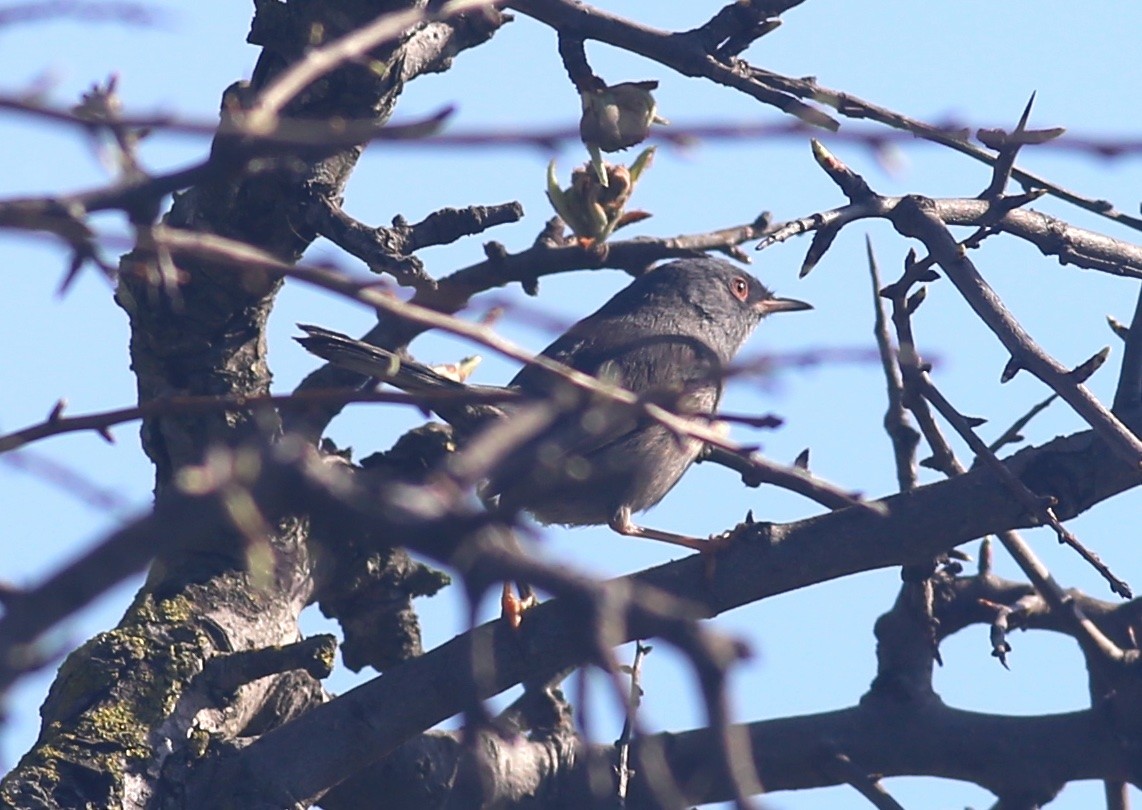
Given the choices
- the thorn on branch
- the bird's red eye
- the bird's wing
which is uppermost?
the bird's red eye

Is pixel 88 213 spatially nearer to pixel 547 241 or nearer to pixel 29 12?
pixel 29 12

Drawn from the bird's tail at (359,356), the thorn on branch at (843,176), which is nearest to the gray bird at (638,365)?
the bird's tail at (359,356)

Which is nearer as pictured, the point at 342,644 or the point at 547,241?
the point at 547,241

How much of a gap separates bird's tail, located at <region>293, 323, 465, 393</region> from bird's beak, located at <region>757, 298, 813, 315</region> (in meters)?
3.46

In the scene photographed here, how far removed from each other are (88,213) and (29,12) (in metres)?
0.63

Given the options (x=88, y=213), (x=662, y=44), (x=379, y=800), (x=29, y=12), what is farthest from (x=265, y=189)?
(x=88, y=213)

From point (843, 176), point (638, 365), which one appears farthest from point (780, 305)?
point (843, 176)

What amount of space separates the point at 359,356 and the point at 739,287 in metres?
3.60

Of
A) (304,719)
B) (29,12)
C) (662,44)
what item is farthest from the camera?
(304,719)

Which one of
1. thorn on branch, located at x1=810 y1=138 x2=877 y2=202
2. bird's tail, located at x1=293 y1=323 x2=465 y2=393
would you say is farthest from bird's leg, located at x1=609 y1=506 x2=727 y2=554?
thorn on branch, located at x1=810 y1=138 x2=877 y2=202

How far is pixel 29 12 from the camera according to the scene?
2139 mm

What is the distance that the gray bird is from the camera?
328cm

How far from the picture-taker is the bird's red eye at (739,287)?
817 cm

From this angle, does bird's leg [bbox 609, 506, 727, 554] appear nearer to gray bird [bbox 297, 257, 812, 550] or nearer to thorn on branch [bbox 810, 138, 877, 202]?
gray bird [bbox 297, 257, 812, 550]
